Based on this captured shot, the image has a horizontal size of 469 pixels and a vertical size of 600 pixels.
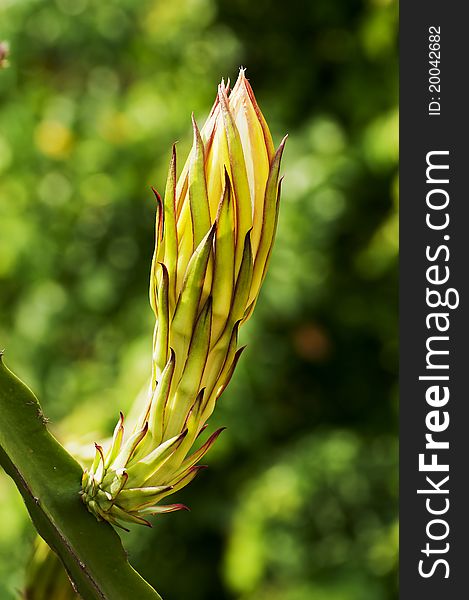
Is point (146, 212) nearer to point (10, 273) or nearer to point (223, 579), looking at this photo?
point (10, 273)

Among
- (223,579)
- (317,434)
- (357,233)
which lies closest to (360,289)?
(357,233)

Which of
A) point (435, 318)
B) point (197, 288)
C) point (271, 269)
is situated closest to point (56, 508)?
point (197, 288)

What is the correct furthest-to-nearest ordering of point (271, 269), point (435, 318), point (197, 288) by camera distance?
point (271, 269), point (435, 318), point (197, 288)

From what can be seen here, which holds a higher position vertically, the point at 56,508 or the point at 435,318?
the point at 435,318

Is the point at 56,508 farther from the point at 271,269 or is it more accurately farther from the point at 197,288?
the point at 271,269

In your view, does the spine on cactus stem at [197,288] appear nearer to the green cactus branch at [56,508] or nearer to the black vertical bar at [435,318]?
the green cactus branch at [56,508]

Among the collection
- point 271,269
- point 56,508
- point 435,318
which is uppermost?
point 271,269

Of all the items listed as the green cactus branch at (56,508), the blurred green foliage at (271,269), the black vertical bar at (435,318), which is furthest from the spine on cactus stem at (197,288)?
the blurred green foliage at (271,269)

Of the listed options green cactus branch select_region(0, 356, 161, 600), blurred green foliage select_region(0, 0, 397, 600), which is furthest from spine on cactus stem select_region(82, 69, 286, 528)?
blurred green foliage select_region(0, 0, 397, 600)
